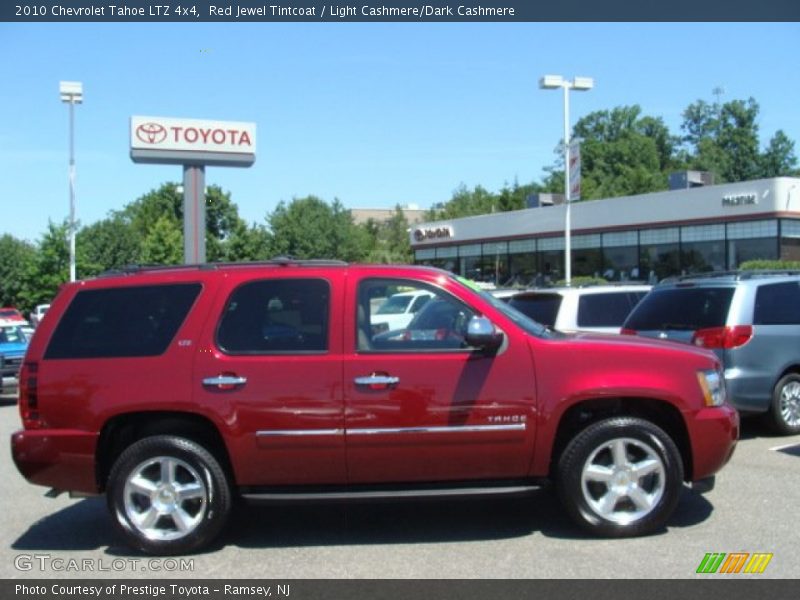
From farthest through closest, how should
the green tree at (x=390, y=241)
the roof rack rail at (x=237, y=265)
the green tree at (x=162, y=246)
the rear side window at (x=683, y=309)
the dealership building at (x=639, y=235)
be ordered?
1. the green tree at (x=390, y=241)
2. the green tree at (x=162, y=246)
3. the dealership building at (x=639, y=235)
4. the rear side window at (x=683, y=309)
5. the roof rack rail at (x=237, y=265)

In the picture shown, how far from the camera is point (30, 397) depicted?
5.80m

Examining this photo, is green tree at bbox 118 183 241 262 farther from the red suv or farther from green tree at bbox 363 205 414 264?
the red suv

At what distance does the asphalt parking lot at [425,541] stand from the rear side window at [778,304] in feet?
7.35

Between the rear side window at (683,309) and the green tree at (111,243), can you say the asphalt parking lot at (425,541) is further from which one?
the green tree at (111,243)

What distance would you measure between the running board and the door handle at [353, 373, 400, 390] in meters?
0.72

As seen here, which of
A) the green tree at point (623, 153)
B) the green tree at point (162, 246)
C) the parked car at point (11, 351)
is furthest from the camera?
the green tree at point (623, 153)

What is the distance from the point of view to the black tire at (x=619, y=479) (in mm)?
5754

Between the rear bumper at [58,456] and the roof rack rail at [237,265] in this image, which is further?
the roof rack rail at [237,265]

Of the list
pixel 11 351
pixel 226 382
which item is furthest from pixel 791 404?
pixel 11 351

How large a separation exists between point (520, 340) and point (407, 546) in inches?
63.3

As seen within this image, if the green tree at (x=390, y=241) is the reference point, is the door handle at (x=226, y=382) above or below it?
below

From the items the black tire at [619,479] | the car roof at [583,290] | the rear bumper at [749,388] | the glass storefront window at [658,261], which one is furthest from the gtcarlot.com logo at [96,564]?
the glass storefront window at [658,261]

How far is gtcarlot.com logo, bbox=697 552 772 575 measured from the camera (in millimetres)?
5155
